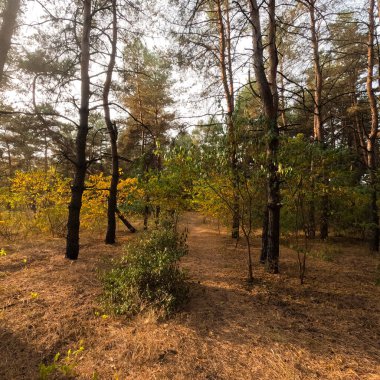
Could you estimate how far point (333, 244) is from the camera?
35.3 ft

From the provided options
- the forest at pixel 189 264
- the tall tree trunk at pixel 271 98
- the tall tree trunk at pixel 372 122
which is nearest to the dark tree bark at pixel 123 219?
the forest at pixel 189 264

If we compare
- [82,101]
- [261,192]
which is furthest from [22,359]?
[261,192]

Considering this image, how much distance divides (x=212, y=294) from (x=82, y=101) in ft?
19.4

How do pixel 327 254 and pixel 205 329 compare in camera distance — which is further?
pixel 327 254

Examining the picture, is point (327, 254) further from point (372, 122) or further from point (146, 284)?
point (146, 284)

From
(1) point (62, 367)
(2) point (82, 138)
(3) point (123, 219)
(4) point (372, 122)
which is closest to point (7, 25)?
(2) point (82, 138)

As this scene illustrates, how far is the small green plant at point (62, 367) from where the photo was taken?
2569mm

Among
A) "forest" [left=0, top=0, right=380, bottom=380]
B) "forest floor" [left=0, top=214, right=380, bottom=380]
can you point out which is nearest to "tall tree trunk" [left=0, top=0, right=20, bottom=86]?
"forest" [left=0, top=0, right=380, bottom=380]

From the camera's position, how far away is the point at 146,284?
4254 millimetres

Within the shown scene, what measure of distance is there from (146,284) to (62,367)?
1.74 meters

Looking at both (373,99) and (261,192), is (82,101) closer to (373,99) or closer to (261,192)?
(261,192)

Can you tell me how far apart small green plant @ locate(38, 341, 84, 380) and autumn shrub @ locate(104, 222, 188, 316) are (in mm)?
936

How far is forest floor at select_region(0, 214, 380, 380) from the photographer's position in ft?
9.34

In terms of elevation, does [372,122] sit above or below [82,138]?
above
